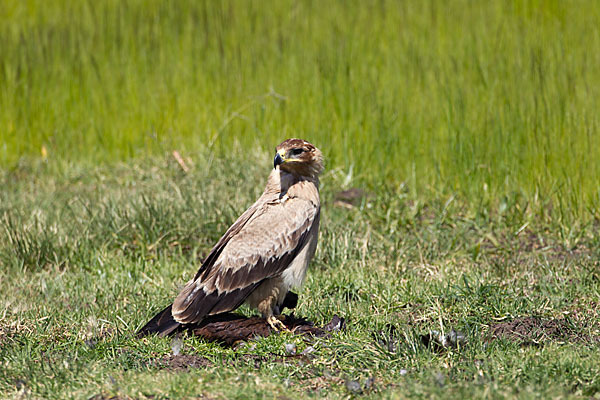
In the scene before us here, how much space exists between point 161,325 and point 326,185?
335 centimetres

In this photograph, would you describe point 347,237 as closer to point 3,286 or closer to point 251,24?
point 3,286

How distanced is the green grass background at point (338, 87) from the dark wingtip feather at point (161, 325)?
349 cm

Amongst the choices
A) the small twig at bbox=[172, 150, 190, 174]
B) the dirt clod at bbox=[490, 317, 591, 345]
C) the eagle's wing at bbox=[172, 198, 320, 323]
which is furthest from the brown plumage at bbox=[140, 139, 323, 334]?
the small twig at bbox=[172, 150, 190, 174]

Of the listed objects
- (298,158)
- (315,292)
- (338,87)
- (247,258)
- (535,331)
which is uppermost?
(298,158)

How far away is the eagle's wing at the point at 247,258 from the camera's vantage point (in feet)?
15.2

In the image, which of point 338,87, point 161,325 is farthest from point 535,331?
point 338,87

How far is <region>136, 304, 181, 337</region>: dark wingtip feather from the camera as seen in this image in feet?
14.9

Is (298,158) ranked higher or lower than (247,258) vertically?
higher

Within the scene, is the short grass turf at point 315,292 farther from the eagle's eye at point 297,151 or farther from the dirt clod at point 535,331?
the eagle's eye at point 297,151

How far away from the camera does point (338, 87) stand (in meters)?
8.43

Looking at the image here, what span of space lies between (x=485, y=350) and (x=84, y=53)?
25.0 feet

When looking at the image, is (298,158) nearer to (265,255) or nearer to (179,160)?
(265,255)

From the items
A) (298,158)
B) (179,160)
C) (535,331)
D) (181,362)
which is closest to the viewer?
(181,362)

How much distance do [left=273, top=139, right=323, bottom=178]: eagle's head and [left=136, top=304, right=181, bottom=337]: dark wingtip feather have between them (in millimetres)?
1110
